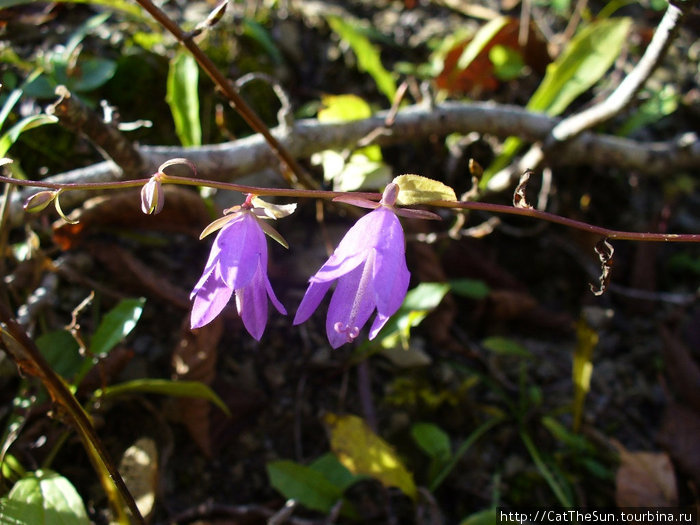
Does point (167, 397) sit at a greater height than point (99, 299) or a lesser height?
lesser

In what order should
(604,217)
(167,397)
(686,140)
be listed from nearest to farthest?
(167,397)
(686,140)
(604,217)

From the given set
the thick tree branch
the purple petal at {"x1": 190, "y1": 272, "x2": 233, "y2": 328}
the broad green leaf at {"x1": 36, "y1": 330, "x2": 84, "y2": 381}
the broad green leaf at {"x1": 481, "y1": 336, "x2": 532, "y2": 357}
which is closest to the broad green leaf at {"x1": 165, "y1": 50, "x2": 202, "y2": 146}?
the thick tree branch

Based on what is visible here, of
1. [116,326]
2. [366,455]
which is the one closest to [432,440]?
[366,455]

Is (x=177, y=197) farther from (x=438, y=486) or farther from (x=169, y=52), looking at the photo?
(x=438, y=486)

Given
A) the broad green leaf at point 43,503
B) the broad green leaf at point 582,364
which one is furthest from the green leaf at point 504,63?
the broad green leaf at point 43,503

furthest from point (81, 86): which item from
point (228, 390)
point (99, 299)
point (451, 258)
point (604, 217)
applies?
point (604, 217)
